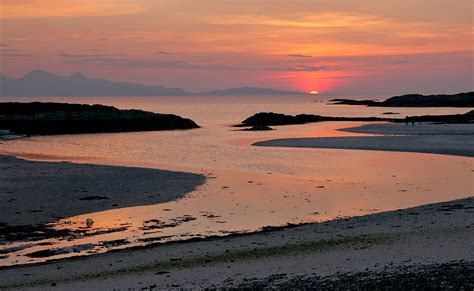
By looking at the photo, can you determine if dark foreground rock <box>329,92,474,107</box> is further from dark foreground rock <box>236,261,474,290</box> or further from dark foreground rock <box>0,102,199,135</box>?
dark foreground rock <box>236,261,474,290</box>

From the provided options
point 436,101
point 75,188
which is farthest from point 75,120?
point 436,101

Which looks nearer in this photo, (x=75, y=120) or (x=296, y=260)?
(x=296, y=260)

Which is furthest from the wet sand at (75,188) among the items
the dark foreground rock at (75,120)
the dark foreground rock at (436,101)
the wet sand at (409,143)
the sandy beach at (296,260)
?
the dark foreground rock at (436,101)

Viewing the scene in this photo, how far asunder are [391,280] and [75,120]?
73048mm

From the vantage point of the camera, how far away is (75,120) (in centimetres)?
8044

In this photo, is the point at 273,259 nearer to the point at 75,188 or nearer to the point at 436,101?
the point at 75,188

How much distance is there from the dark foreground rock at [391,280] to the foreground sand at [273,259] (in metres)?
0.09

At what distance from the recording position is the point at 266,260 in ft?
47.9

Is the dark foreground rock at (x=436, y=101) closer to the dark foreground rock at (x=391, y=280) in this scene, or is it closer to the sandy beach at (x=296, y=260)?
the sandy beach at (x=296, y=260)

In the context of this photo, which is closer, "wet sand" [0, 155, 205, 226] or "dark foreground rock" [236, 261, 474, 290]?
"dark foreground rock" [236, 261, 474, 290]

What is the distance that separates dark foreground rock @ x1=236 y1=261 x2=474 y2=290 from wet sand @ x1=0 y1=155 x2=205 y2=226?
410 inches

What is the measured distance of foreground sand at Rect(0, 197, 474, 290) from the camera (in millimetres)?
12992

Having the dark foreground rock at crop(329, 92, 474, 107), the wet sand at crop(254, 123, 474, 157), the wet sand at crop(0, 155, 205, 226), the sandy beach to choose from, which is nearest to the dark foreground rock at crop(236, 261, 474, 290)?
the sandy beach

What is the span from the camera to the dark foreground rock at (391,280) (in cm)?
1169
